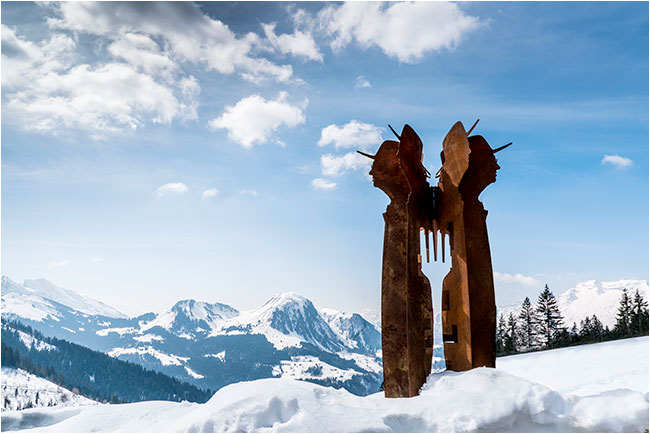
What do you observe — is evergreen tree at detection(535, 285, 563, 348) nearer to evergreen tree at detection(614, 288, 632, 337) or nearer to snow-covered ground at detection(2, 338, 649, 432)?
evergreen tree at detection(614, 288, 632, 337)

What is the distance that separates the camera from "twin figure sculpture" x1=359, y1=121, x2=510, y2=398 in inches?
341

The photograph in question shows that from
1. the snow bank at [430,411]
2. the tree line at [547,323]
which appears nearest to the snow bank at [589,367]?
the snow bank at [430,411]

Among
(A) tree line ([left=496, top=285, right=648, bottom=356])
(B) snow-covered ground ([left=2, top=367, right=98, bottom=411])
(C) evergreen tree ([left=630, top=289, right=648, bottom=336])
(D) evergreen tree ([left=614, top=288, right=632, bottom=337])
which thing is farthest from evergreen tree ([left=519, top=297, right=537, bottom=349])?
(B) snow-covered ground ([left=2, top=367, right=98, bottom=411])

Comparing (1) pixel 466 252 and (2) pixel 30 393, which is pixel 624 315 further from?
(2) pixel 30 393

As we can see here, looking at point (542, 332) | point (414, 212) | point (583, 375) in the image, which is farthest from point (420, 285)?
point (542, 332)

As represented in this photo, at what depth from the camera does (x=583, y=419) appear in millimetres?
6082

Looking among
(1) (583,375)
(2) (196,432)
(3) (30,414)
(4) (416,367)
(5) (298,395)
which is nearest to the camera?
(2) (196,432)

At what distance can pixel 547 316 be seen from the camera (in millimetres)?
60656

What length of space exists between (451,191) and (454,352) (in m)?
2.83

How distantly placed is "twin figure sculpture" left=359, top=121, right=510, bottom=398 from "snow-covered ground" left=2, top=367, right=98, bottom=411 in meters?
165

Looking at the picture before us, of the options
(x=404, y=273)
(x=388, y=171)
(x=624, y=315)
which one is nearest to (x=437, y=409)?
(x=404, y=273)

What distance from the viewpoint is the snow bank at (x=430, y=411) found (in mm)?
5859

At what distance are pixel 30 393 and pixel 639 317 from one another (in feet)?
568

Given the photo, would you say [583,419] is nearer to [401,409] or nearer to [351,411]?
[401,409]
